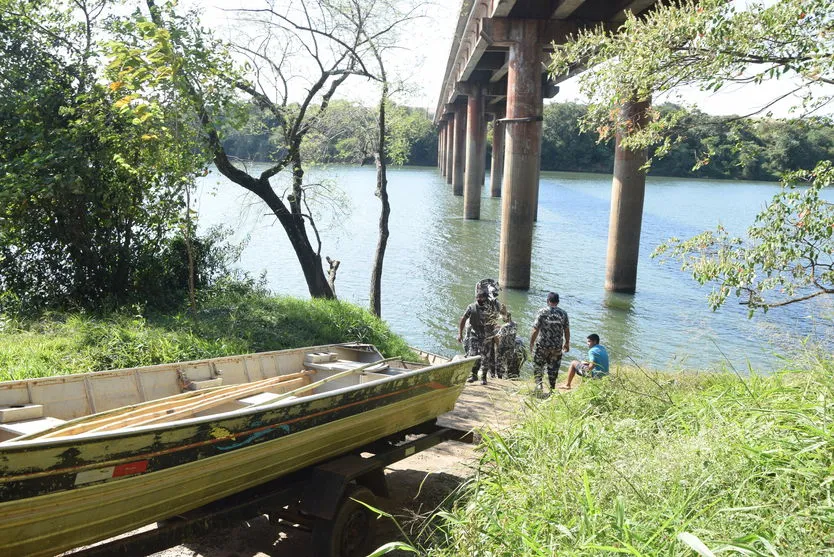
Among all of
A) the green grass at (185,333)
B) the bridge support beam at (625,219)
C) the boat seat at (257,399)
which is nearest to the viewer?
the boat seat at (257,399)

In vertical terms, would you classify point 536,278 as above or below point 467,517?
below

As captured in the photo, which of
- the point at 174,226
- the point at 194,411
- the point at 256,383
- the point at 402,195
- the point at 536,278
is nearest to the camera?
the point at 194,411

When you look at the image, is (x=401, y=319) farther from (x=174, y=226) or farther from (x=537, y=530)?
(x=537, y=530)

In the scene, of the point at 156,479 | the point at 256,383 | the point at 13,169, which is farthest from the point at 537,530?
the point at 13,169

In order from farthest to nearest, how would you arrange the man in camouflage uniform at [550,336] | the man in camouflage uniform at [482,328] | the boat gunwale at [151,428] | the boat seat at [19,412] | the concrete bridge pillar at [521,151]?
1. the concrete bridge pillar at [521,151]
2. the man in camouflage uniform at [482,328]
3. the man in camouflage uniform at [550,336]
4. the boat seat at [19,412]
5. the boat gunwale at [151,428]

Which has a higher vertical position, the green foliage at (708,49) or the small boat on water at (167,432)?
the green foliage at (708,49)

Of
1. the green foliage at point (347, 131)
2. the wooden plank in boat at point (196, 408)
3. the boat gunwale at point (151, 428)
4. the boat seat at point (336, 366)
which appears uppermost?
the green foliage at point (347, 131)

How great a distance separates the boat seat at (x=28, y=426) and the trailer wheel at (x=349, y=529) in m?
1.99

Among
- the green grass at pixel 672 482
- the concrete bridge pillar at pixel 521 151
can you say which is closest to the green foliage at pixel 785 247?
the green grass at pixel 672 482

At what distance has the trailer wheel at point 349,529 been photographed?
205 inches

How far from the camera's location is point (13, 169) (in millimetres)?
10523

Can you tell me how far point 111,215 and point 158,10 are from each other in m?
3.58

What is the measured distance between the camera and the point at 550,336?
1012 cm

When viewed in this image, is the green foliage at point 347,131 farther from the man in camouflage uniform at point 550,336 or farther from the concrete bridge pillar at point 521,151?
the man in camouflage uniform at point 550,336
